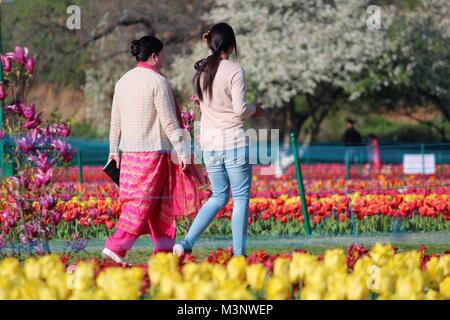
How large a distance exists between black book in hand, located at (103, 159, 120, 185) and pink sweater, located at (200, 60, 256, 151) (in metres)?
0.82

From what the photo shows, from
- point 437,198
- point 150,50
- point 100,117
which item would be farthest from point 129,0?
point 150,50

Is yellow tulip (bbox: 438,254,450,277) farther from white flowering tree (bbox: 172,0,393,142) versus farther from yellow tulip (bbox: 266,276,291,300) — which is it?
white flowering tree (bbox: 172,0,393,142)

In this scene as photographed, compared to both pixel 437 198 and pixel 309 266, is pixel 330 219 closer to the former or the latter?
pixel 437 198

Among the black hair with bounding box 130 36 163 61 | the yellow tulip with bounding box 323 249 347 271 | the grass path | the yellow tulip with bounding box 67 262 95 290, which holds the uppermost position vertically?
the black hair with bounding box 130 36 163 61

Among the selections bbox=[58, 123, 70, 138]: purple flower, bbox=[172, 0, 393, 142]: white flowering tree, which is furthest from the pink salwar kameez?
bbox=[172, 0, 393, 142]: white flowering tree

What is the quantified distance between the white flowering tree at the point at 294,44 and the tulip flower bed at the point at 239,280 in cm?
2718

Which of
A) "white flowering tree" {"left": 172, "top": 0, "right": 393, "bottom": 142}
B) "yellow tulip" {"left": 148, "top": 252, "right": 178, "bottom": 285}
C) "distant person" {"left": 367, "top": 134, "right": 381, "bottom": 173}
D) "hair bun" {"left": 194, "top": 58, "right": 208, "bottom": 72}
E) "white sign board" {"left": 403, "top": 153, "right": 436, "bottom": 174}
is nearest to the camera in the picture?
"yellow tulip" {"left": 148, "top": 252, "right": 178, "bottom": 285}

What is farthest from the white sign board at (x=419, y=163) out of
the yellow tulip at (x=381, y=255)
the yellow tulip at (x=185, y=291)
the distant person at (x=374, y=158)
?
the yellow tulip at (x=185, y=291)

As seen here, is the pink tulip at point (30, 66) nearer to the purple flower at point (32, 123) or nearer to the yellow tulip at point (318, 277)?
the purple flower at point (32, 123)

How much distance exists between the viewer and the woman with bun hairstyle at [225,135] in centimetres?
864

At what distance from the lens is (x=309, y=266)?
19.0 ft

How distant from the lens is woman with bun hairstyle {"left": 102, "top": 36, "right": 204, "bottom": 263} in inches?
351
